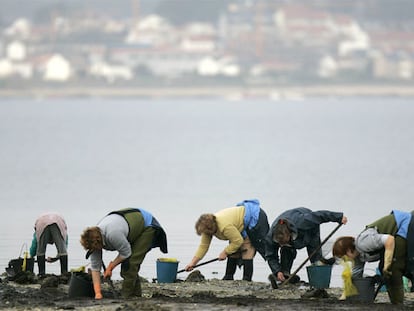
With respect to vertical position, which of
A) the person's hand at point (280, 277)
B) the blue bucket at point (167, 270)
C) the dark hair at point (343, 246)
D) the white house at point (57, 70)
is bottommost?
the person's hand at point (280, 277)

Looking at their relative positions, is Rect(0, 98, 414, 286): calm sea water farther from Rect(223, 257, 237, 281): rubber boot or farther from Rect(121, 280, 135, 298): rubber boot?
Rect(121, 280, 135, 298): rubber boot

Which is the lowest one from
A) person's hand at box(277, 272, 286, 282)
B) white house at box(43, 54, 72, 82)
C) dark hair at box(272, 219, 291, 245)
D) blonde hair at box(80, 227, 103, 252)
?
person's hand at box(277, 272, 286, 282)

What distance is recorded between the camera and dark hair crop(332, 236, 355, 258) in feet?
33.8

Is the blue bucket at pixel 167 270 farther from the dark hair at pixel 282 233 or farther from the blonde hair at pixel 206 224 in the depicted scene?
the dark hair at pixel 282 233

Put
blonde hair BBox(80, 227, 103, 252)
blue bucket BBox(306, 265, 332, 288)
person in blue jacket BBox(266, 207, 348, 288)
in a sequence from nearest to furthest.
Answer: blonde hair BBox(80, 227, 103, 252) < person in blue jacket BBox(266, 207, 348, 288) < blue bucket BBox(306, 265, 332, 288)

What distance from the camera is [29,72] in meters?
169

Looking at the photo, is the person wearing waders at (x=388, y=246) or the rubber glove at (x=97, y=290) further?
the rubber glove at (x=97, y=290)

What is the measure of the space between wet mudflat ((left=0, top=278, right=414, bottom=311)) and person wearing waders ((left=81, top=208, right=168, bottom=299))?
0.68ft

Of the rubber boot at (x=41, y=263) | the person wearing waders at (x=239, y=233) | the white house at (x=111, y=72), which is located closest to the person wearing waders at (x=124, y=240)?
the person wearing waders at (x=239, y=233)

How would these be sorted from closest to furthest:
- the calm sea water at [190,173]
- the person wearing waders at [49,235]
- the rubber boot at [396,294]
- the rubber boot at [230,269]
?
the rubber boot at [396,294] → the person wearing waders at [49,235] → the rubber boot at [230,269] → the calm sea water at [190,173]

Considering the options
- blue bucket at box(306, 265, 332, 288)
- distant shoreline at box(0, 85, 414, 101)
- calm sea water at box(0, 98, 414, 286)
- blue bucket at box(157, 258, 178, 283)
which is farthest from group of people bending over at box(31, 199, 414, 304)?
distant shoreline at box(0, 85, 414, 101)

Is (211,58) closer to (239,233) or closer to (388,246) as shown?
(239,233)

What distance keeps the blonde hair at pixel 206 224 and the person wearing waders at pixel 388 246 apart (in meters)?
1.73

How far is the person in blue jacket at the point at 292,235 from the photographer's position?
12.0m
